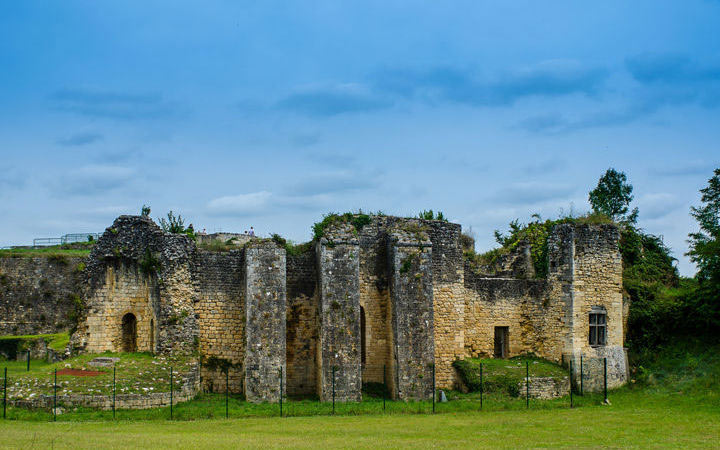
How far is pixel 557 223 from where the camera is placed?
30906 millimetres

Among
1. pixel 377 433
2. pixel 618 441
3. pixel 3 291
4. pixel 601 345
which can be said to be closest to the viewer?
pixel 618 441

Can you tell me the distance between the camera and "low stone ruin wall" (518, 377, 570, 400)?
27328 millimetres

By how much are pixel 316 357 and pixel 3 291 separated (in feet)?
88.5

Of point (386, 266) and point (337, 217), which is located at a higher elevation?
point (337, 217)

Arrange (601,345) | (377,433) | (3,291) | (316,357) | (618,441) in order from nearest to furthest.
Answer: (618,441) → (377,433) → (316,357) → (601,345) → (3,291)

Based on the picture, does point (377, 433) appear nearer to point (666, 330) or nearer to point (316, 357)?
point (316, 357)

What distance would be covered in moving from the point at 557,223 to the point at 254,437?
1694cm

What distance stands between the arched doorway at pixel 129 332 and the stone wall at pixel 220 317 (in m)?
2.98

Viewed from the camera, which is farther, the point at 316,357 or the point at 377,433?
the point at 316,357

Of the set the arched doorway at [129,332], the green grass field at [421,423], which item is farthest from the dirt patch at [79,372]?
the arched doorway at [129,332]

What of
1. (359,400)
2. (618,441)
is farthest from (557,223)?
(618,441)

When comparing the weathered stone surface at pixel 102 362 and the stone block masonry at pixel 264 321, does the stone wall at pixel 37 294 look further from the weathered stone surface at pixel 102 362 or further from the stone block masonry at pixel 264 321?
the stone block masonry at pixel 264 321

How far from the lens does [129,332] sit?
28266 mm

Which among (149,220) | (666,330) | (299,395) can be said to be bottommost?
(299,395)
